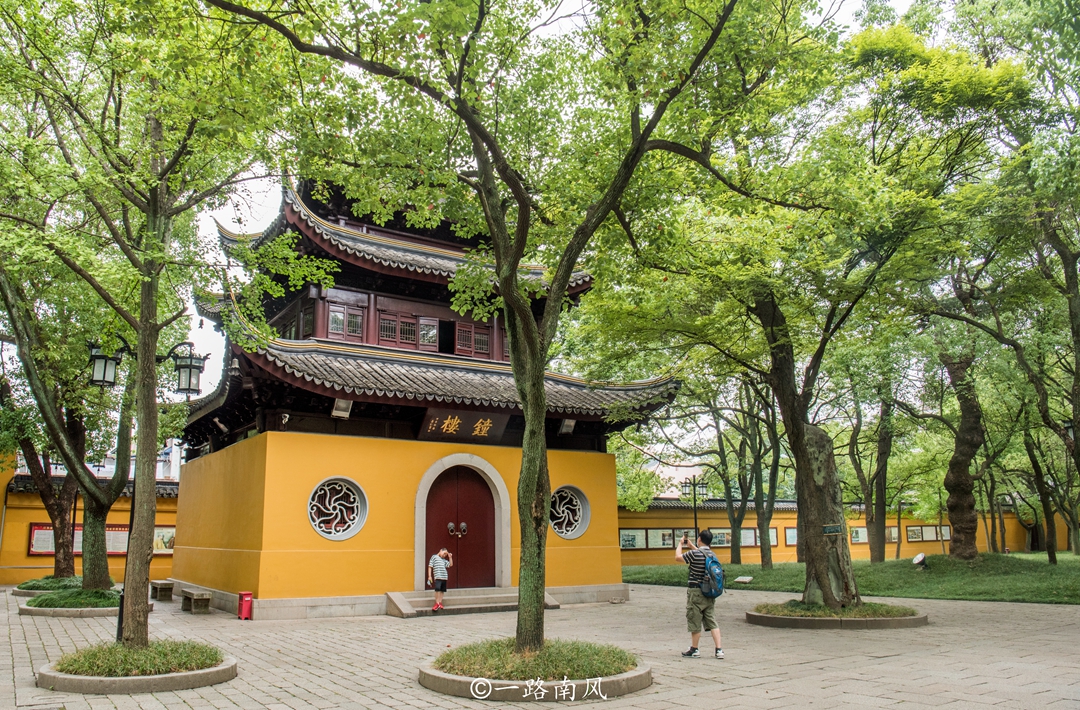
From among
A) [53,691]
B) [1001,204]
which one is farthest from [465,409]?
[1001,204]

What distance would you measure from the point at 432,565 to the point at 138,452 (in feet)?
20.2

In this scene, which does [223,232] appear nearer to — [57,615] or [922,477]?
[57,615]

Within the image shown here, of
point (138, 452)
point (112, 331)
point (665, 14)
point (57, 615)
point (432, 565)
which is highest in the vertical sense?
point (665, 14)

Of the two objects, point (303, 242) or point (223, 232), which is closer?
point (303, 242)

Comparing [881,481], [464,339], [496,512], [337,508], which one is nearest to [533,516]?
[337,508]

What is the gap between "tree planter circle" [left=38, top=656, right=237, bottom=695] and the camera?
245 inches

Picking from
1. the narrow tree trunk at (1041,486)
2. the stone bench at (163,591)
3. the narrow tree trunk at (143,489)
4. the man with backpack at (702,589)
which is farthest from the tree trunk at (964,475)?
the stone bench at (163,591)

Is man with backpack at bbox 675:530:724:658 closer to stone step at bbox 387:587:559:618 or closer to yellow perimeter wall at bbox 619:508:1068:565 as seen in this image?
stone step at bbox 387:587:559:618

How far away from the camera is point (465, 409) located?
13.7m

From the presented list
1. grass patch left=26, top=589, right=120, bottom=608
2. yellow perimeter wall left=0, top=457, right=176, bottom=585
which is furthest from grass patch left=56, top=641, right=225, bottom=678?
yellow perimeter wall left=0, top=457, right=176, bottom=585

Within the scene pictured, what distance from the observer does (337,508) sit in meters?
12.8

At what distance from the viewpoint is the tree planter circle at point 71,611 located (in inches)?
478

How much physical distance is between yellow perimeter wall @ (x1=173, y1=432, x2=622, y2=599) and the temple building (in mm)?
27

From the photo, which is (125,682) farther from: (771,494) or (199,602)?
(771,494)
